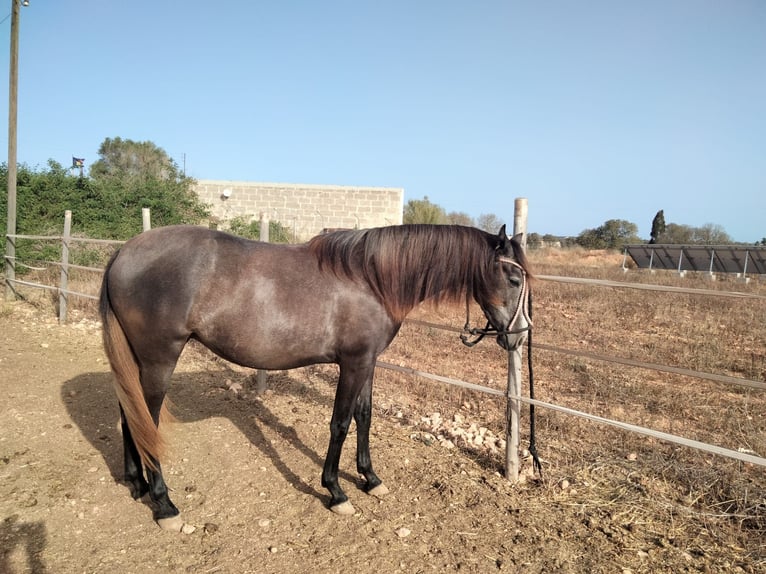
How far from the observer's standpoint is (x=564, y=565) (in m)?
2.40

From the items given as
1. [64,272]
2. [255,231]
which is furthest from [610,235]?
[64,272]

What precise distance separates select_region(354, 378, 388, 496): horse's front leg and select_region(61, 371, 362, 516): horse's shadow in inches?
5.1

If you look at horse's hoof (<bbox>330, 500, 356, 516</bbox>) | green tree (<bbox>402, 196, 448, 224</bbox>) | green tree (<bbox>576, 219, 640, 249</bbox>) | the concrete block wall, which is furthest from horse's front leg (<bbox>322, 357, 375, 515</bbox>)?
green tree (<bbox>576, 219, 640, 249</bbox>)

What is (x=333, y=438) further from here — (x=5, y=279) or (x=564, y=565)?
(x=5, y=279)

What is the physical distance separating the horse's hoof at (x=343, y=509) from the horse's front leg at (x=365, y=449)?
27 centimetres

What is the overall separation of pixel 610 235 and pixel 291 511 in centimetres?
3902

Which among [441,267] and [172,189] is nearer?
[441,267]

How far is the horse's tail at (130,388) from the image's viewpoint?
278 cm

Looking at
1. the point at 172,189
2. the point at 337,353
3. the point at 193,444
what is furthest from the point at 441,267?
the point at 172,189

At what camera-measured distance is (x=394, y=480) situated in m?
3.30

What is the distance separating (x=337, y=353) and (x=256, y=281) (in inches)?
26.8

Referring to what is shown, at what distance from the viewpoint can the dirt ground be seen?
2414mm

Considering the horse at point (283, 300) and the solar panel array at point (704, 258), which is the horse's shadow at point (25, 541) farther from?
the solar panel array at point (704, 258)

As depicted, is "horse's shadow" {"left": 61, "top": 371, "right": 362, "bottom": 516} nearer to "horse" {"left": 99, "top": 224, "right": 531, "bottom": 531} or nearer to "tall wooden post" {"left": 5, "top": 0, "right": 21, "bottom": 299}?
"horse" {"left": 99, "top": 224, "right": 531, "bottom": 531}
